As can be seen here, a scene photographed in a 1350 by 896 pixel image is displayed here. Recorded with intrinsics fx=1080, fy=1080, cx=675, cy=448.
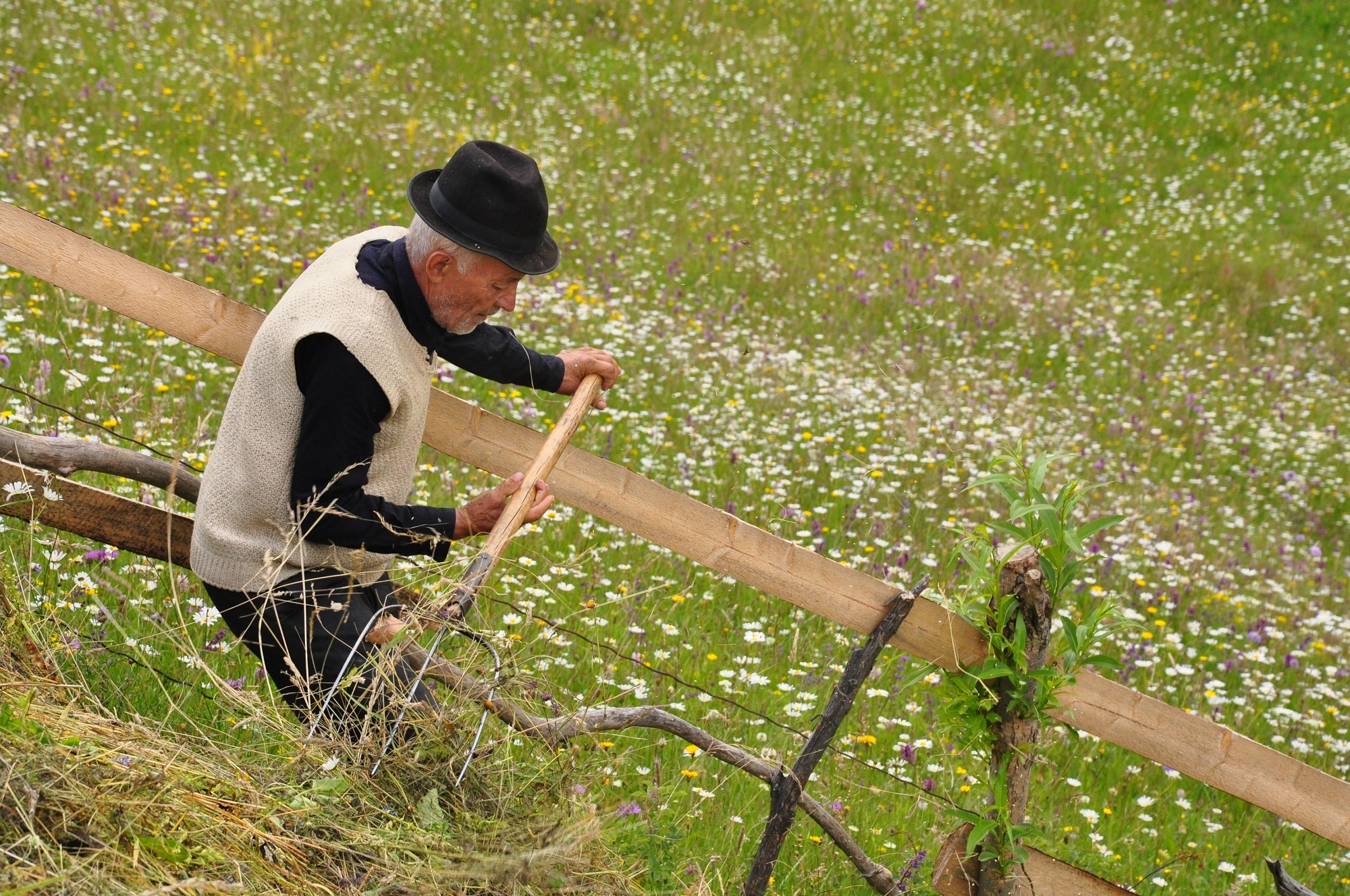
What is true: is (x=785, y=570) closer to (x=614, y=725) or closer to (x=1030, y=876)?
(x=614, y=725)

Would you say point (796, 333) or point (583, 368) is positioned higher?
point (796, 333)

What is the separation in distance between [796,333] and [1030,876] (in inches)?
258

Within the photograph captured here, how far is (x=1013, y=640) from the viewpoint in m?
2.86

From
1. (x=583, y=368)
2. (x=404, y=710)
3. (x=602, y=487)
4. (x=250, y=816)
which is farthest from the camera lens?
(x=583, y=368)

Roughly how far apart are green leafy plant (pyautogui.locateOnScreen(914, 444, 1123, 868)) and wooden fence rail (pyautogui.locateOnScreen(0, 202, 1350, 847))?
9 centimetres

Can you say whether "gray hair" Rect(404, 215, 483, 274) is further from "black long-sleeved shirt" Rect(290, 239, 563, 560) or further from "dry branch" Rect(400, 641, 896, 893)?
"dry branch" Rect(400, 641, 896, 893)

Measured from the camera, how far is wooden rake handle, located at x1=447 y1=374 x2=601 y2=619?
2371 mm

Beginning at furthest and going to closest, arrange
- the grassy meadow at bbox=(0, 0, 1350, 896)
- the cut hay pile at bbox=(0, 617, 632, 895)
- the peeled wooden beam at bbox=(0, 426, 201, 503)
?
1. the grassy meadow at bbox=(0, 0, 1350, 896)
2. the peeled wooden beam at bbox=(0, 426, 201, 503)
3. the cut hay pile at bbox=(0, 617, 632, 895)

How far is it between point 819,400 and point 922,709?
132 inches

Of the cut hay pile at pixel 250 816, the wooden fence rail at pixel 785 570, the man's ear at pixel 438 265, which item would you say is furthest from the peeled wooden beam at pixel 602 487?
the cut hay pile at pixel 250 816

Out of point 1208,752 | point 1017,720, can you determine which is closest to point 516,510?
point 1017,720

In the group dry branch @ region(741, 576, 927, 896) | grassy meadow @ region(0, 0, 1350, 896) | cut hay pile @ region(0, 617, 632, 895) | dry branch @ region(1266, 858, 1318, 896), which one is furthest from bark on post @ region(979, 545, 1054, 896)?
cut hay pile @ region(0, 617, 632, 895)

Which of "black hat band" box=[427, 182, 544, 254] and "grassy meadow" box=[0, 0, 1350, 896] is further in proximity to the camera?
"grassy meadow" box=[0, 0, 1350, 896]

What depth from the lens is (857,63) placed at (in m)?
15.8
